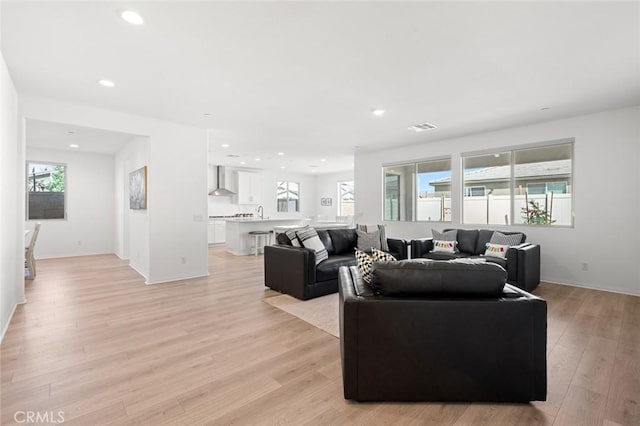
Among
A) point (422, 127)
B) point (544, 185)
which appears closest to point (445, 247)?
point (544, 185)

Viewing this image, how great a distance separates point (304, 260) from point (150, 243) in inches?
108

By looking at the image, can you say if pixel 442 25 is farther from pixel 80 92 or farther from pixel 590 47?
pixel 80 92

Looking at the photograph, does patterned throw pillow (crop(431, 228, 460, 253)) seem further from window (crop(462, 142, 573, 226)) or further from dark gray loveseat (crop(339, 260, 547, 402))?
dark gray loveseat (crop(339, 260, 547, 402))

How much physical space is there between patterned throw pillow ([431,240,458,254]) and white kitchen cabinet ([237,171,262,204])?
7.28 metres

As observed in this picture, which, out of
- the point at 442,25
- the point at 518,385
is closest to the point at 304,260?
the point at 518,385

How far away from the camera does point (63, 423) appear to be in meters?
A: 1.74

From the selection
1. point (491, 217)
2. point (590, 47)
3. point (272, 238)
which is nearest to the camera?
point (590, 47)

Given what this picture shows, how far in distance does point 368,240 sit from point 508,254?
2.01 m

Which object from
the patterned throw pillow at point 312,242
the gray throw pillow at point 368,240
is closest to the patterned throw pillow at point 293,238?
the patterned throw pillow at point 312,242

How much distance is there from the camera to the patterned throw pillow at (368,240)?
5046mm

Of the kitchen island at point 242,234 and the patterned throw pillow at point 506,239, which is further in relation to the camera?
the kitchen island at point 242,234

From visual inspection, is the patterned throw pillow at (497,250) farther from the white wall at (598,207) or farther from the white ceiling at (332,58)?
the white ceiling at (332,58)

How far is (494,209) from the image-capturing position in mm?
5867

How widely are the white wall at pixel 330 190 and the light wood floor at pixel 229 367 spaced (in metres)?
8.60
